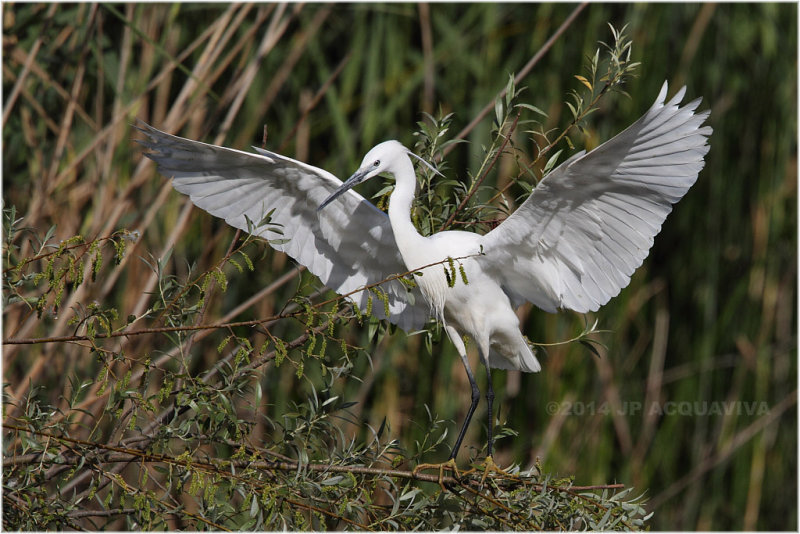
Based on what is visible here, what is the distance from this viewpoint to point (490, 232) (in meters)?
1.68

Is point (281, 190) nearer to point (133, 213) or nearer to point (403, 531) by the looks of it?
point (133, 213)

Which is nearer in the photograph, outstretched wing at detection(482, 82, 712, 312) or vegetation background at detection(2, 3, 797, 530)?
outstretched wing at detection(482, 82, 712, 312)

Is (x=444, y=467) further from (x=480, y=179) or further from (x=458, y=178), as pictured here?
(x=458, y=178)

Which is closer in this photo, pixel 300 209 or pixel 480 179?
pixel 480 179

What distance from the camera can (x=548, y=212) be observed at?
160cm

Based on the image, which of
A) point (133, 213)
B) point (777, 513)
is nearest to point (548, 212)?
point (133, 213)

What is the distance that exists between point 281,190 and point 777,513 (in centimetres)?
219

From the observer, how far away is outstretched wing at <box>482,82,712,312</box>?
1441 mm

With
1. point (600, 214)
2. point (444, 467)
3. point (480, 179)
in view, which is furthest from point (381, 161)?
point (444, 467)

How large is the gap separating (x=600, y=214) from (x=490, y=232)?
216 millimetres

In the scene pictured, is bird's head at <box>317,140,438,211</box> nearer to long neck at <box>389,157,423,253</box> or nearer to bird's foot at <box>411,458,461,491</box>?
long neck at <box>389,157,423,253</box>

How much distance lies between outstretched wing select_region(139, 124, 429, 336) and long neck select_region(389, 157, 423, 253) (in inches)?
3.8

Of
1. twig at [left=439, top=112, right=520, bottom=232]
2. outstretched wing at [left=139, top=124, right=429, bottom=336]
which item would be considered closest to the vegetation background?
outstretched wing at [left=139, top=124, right=429, bottom=336]

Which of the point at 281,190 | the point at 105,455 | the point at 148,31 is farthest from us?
the point at 148,31
